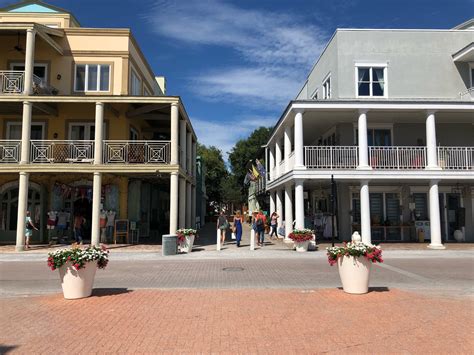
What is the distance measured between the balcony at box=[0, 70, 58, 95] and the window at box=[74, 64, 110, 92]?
1.64 m

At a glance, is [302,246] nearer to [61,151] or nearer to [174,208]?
[174,208]

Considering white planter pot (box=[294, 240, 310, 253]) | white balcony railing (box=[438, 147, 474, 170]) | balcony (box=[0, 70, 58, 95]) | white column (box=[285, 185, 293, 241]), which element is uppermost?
balcony (box=[0, 70, 58, 95])

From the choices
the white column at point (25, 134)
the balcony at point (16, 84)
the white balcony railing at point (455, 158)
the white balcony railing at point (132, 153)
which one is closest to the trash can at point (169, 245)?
the white balcony railing at point (132, 153)

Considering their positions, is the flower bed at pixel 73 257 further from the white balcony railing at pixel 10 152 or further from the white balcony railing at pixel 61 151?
the white balcony railing at pixel 10 152

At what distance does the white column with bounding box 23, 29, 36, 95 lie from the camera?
1834 centimetres

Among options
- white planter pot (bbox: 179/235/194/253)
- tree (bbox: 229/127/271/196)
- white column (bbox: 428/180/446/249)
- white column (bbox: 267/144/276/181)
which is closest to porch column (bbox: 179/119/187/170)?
white planter pot (bbox: 179/235/194/253)

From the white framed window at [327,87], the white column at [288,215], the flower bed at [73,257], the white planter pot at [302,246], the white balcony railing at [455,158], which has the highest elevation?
the white framed window at [327,87]

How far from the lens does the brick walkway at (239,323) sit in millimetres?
5293

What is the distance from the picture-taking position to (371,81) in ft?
67.7

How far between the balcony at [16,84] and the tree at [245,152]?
3867cm

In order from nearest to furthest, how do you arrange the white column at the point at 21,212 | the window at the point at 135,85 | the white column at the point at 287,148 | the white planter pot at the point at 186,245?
the white planter pot at the point at 186,245
the white column at the point at 21,212
the white column at the point at 287,148
the window at the point at 135,85

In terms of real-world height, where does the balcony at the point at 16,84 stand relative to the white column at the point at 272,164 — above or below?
above

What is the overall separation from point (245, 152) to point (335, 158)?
3935cm

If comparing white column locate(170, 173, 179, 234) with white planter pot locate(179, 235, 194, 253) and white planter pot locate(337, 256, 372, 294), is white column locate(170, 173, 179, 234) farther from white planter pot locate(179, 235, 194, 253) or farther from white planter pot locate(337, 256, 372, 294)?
white planter pot locate(337, 256, 372, 294)
